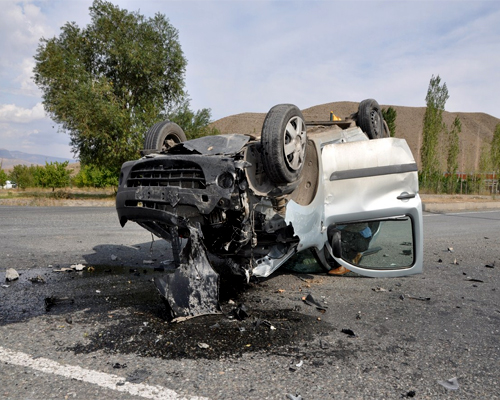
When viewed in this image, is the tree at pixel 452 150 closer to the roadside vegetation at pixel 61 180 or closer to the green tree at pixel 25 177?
the roadside vegetation at pixel 61 180

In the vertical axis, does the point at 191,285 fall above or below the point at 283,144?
below

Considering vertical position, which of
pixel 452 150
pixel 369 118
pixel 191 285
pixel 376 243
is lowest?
pixel 191 285

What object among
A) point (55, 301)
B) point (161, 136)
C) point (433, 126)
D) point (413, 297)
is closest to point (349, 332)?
point (413, 297)

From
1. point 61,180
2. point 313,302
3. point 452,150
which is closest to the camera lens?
point 313,302

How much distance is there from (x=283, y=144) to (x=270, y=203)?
573mm

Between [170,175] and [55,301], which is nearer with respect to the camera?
[170,175]

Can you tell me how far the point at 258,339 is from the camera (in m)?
2.87

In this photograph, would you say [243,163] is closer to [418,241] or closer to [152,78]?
[418,241]

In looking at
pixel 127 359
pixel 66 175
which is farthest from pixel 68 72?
pixel 127 359

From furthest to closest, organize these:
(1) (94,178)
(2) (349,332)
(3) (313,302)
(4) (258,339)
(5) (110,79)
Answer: (1) (94,178), (5) (110,79), (3) (313,302), (2) (349,332), (4) (258,339)

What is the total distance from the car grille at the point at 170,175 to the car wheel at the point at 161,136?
0.78 meters

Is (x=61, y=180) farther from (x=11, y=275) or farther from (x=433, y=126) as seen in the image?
(x=11, y=275)

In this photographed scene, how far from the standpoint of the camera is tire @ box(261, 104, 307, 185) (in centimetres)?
345

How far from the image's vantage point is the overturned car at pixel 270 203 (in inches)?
130
